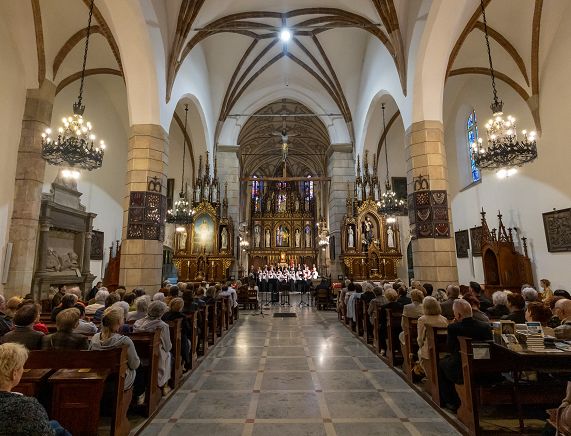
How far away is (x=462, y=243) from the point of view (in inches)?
512

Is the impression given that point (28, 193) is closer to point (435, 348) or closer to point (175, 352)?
point (175, 352)

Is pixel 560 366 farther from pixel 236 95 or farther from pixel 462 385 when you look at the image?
pixel 236 95

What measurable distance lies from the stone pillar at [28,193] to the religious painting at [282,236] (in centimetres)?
2259

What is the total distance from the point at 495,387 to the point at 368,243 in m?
11.8

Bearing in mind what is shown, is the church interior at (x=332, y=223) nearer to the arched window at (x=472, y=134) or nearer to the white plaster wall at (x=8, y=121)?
the white plaster wall at (x=8, y=121)

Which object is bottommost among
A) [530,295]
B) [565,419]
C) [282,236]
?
[565,419]

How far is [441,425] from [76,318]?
373 centimetres

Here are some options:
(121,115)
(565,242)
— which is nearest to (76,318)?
(565,242)

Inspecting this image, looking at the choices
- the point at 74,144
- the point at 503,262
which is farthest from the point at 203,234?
the point at 503,262

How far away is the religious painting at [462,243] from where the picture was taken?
41.8ft

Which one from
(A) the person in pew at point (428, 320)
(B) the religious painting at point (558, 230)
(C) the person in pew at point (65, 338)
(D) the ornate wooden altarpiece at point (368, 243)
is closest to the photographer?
(C) the person in pew at point (65, 338)

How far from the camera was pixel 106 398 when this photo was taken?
312 centimetres

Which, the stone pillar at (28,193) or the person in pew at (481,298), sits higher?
the stone pillar at (28,193)

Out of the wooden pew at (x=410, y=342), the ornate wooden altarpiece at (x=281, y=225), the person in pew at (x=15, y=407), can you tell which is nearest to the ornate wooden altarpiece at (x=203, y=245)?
the wooden pew at (x=410, y=342)
